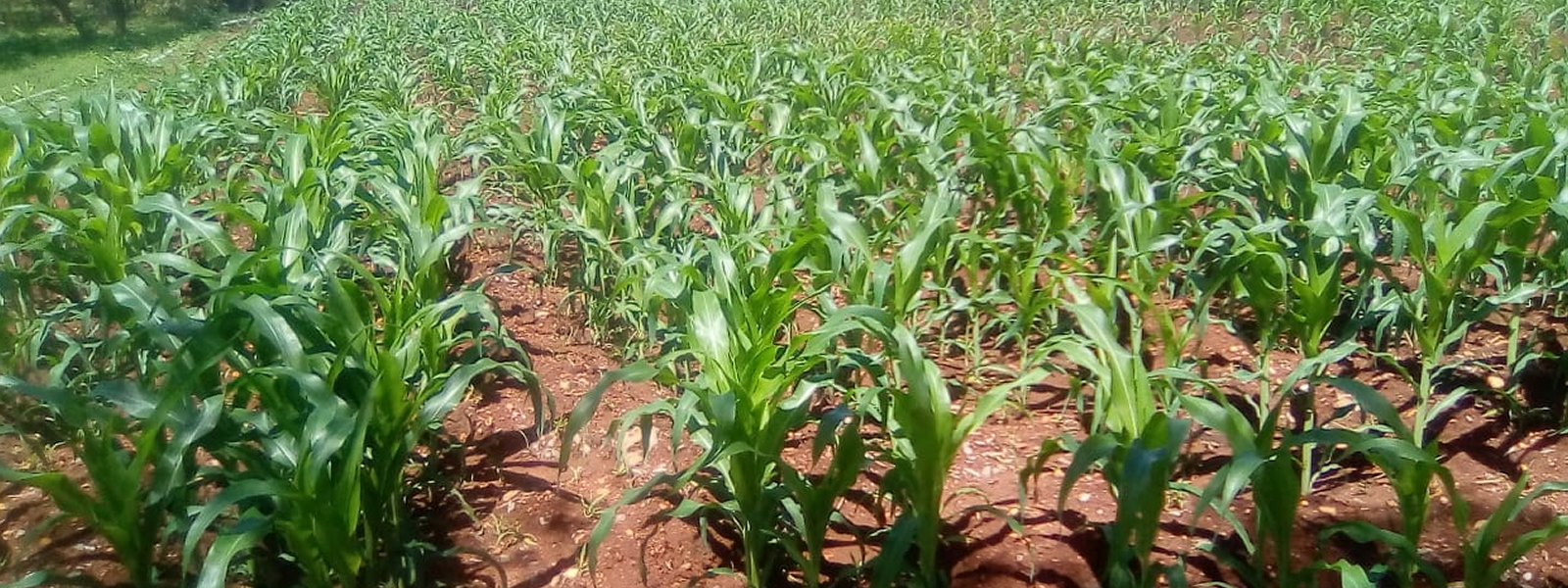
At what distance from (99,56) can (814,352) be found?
625 inches

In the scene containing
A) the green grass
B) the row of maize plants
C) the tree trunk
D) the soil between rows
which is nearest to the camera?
the row of maize plants

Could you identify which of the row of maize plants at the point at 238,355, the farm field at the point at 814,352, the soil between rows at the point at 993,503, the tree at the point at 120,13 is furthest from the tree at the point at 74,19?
the soil between rows at the point at 993,503

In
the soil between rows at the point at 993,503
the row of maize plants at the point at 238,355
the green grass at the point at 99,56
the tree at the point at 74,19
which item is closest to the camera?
the row of maize plants at the point at 238,355

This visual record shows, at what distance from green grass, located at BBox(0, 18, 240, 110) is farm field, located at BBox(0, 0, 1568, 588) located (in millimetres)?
8127

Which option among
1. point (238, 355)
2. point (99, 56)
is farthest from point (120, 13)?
point (238, 355)

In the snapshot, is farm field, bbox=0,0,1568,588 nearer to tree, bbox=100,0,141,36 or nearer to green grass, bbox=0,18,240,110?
green grass, bbox=0,18,240,110

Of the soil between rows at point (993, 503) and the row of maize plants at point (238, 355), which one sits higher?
the row of maize plants at point (238, 355)

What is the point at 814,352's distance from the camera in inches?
83.4

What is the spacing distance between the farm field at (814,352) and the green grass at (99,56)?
813 centimetres

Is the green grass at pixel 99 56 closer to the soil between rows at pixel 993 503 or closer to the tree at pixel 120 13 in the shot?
the tree at pixel 120 13

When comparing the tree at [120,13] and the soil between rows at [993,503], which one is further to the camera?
the tree at [120,13]

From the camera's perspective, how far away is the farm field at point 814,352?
1.93 metres

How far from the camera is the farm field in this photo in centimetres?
193

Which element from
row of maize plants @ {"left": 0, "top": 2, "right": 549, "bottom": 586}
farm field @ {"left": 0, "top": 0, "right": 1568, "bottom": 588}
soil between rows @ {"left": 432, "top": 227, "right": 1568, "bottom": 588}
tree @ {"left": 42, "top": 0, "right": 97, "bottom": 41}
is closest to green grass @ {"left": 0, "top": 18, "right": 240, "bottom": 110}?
tree @ {"left": 42, "top": 0, "right": 97, "bottom": 41}
